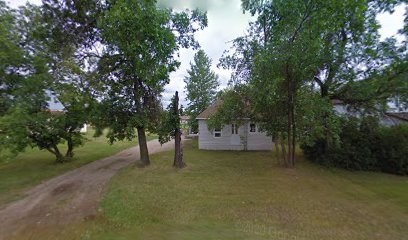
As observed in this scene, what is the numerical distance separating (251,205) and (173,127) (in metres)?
7.63

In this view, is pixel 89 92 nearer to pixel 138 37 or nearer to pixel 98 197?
pixel 138 37

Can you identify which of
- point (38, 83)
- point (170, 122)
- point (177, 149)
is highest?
point (38, 83)

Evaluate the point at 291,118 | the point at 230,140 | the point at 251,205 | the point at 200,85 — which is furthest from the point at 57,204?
the point at 200,85

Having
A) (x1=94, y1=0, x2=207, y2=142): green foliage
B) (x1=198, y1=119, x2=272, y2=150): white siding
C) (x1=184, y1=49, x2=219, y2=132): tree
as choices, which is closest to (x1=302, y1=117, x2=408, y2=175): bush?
(x1=198, y1=119, x2=272, y2=150): white siding

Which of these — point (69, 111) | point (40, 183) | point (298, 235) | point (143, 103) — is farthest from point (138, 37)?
point (298, 235)

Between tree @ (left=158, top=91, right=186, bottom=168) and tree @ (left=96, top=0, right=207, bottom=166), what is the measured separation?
79 centimetres

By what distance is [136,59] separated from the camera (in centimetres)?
1175

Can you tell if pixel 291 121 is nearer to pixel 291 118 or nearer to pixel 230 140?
pixel 291 118

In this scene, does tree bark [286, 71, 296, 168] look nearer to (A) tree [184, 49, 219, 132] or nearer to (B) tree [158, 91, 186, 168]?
(B) tree [158, 91, 186, 168]

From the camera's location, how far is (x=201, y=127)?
850 inches

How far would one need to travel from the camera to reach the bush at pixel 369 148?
13.4m

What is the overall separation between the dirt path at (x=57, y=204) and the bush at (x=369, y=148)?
11.7m

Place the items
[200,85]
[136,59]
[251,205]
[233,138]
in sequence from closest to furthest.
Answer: [251,205] → [136,59] → [233,138] → [200,85]

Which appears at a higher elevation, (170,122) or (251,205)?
(170,122)
